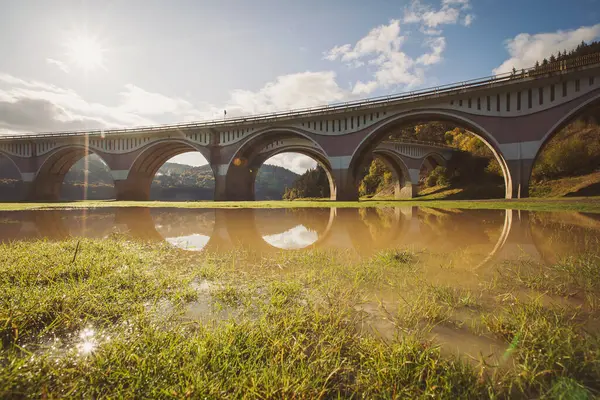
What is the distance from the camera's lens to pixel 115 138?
33.6m

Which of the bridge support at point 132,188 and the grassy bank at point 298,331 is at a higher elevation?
the bridge support at point 132,188

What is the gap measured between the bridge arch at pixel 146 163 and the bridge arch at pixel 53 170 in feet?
14.1

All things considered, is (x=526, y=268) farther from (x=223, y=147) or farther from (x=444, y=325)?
(x=223, y=147)

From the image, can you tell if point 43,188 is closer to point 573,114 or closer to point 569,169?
point 573,114

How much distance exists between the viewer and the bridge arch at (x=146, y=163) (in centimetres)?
3198

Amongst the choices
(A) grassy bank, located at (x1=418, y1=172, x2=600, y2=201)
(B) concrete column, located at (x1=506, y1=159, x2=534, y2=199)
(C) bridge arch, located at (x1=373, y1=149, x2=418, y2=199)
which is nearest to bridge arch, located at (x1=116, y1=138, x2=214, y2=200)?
(C) bridge arch, located at (x1=373, y1=149, x2=418, y2=199)

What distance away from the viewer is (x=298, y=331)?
5.65 ft

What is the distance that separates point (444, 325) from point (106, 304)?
2.55 meters

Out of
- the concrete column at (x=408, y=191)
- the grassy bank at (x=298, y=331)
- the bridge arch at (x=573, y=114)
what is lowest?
the grassy bank at (x=298, y=331)

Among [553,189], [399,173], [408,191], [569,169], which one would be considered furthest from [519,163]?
[399,173]

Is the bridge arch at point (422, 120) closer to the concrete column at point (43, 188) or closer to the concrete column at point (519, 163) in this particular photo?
the concrete column at point (519, 163)

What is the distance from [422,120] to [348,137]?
6.48 metres

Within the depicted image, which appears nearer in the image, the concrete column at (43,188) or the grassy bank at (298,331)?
the grassy bank at (298,331)

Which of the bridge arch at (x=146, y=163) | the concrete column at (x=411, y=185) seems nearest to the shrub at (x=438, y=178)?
the concrete column at (x=411, y=185)
